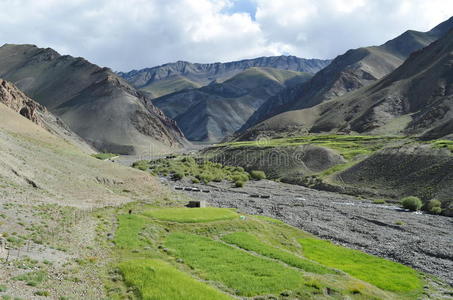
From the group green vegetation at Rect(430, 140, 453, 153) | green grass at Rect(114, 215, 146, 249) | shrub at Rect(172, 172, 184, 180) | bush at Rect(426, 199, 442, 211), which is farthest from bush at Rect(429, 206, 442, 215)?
shrub at Rect(172, 172, 184, 180)

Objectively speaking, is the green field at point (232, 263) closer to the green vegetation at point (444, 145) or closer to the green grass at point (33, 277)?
the green grass at point (33, 277)

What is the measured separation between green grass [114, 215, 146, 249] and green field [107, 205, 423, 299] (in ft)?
0.27

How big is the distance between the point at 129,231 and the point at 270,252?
14.0 metres

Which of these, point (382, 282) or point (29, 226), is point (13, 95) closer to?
point (29, 226)

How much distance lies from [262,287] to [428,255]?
28250 millimetres

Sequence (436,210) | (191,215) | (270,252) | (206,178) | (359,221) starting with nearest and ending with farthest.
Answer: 1. (270,252)
2. (191,215)
3. (359,221)
4. (436,210)
5. (206,178)

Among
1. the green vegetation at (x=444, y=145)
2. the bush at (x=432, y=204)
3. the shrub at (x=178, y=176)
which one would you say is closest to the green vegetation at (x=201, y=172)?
the shrub at (x=178, y=176)

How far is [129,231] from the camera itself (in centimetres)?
3766

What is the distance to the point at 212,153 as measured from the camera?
177000 mm

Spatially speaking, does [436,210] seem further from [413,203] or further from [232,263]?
[232,263]

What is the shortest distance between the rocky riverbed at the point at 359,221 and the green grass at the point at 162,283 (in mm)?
25523

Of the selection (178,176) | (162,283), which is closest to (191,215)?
(162,283)

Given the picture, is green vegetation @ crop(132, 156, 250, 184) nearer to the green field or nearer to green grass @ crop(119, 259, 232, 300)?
the green field

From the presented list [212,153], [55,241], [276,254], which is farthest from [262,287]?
[212,153]
